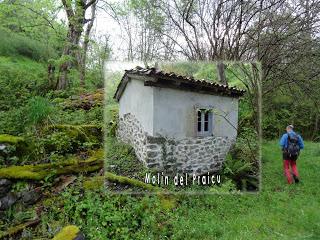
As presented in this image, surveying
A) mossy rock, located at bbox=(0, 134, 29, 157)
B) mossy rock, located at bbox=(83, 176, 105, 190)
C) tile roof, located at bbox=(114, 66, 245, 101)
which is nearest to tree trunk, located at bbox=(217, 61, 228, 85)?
tile roof, located at bbox=(114, 66, 245, 101)

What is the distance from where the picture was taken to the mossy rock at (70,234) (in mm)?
4613

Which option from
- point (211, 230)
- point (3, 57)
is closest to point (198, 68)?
point (211, 230)

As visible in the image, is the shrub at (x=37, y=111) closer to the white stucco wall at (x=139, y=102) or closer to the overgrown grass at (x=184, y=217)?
the overgrown grass at (x=184, y=217)

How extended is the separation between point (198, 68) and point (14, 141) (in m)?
3.72

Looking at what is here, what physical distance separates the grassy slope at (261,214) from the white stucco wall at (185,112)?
178cm

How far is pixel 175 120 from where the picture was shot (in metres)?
3.70

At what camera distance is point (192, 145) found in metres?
3.79

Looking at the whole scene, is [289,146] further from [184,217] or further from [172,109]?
[172,109]

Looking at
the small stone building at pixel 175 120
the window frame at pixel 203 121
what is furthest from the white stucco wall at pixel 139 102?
the window frame at pixel 203 121

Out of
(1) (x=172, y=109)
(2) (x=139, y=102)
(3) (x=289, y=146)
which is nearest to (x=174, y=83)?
(1) (x=172, y=109)

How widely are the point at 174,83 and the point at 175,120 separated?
0.40 metres

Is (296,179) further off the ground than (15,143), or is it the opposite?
(15,143)

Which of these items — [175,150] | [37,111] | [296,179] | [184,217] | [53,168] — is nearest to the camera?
[175,150]

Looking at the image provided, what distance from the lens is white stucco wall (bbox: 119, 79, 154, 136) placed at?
3.70 metres
